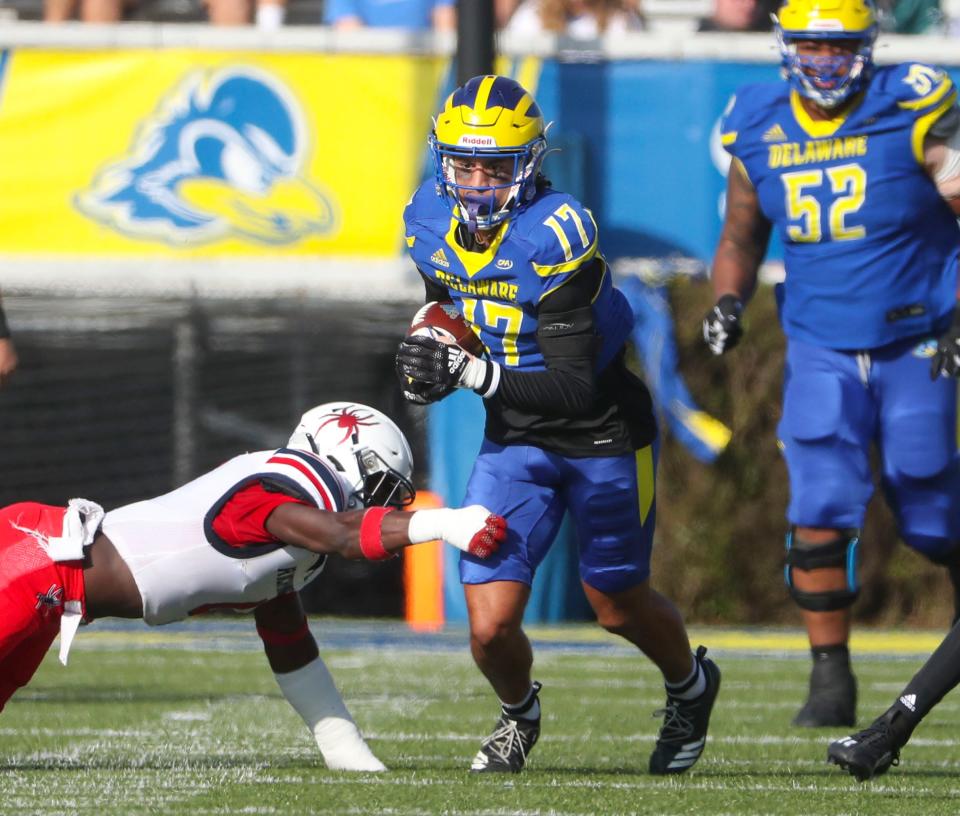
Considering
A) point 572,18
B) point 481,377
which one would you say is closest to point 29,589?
point 481,377

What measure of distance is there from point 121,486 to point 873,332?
6043mm

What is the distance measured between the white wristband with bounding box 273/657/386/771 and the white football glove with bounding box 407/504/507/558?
80 centimetres

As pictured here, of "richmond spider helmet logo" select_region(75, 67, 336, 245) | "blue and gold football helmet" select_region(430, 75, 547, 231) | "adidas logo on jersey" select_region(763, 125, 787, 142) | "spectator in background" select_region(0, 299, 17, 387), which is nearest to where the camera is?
"blue and gold football helmet" select_region(430, 75, 547, 231)

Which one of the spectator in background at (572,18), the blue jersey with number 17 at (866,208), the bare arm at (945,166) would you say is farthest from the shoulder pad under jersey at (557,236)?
the spectator in background at (572,18)

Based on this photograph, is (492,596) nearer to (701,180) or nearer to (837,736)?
(837,736)

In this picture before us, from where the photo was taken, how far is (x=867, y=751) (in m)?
4.23

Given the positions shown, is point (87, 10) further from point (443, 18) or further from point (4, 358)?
point (4, 358)

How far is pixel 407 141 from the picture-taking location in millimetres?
10266

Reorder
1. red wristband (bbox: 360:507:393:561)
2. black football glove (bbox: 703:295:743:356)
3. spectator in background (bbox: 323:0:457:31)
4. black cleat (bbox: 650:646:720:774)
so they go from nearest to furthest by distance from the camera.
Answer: red wristband (bbox: 360:507:393:561) → black cleat (bbox: 650:646:720:774) → black football glove (bbox: 703:295:743:356) → spectator in background (bbox: 323:0:457:31)

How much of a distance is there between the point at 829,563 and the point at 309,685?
1890 mm

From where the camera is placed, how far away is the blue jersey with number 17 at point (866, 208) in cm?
596

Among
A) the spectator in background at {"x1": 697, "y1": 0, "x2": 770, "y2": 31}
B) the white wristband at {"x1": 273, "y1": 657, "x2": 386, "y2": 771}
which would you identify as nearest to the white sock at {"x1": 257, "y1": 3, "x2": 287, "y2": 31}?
the spectator in background at {"x1": 697, "y1": 0, "x2": 770, "y2": 31}

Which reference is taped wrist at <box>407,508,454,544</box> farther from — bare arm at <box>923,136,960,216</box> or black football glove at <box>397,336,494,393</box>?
bare arm at <box>923,136,960,216</box>

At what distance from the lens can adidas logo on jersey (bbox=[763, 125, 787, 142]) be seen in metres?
6.07
